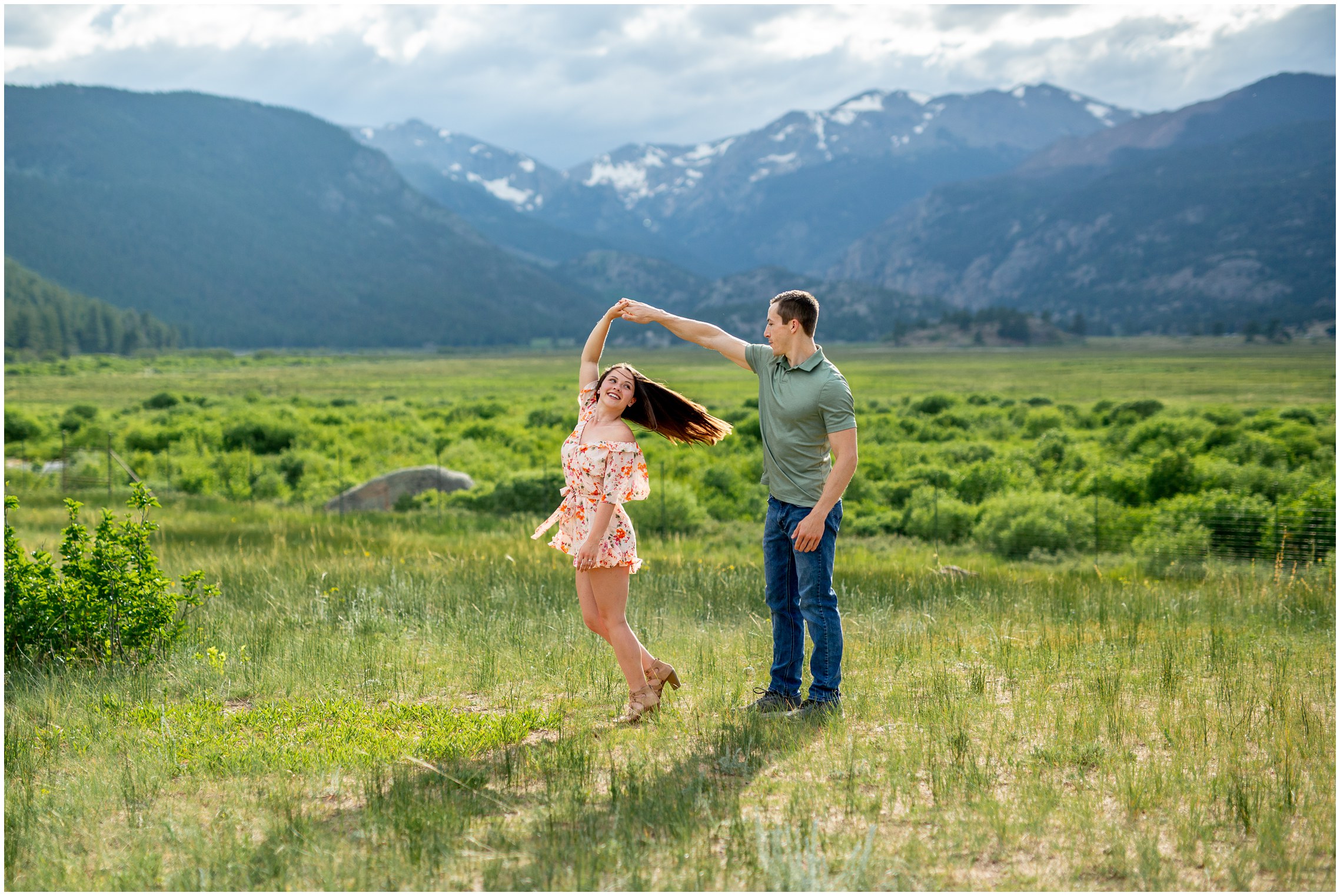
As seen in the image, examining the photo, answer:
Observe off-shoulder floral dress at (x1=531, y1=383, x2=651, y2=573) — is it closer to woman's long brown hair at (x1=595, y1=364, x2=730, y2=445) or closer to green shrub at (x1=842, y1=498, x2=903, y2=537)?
woman's long brown hair at (x1=595, y1=364, x2=730, y2=445)

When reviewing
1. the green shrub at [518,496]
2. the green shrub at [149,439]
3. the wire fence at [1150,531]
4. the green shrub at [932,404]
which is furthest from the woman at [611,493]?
the green shrub at [932,404]

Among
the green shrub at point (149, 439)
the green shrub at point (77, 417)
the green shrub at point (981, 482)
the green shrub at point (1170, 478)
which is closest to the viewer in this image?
the green shrub at point (1170, 478)

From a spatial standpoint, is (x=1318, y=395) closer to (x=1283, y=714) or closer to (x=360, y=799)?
(x=1283, y=714)

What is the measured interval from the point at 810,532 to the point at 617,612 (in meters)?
1.18

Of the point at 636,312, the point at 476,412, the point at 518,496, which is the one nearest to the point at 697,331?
the point at 636,312

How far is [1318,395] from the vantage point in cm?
5422

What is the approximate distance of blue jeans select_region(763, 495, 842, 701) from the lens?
533cm

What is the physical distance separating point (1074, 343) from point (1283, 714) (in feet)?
623

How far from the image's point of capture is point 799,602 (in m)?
5.51

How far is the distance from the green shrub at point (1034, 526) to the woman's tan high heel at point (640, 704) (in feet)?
41.0

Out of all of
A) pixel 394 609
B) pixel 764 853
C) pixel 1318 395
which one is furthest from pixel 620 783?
pixel 1318 395

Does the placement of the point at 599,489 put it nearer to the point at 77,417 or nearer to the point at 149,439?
the point at 149,439

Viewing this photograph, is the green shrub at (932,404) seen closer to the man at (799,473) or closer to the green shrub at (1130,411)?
the green shrub at (1130,411)

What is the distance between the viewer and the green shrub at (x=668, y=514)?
1891 cm
